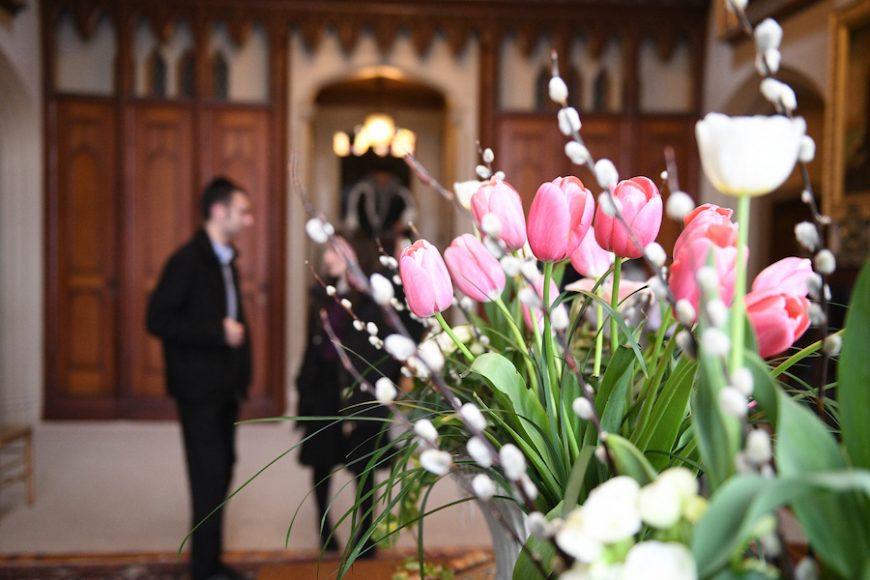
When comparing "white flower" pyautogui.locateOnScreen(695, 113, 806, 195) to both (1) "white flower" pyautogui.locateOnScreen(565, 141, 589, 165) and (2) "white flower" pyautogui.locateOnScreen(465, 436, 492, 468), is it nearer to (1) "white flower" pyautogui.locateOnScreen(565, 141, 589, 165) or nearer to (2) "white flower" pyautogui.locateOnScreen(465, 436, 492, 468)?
(1) "white flower" pyautogui.locateOnScreen(565, 141, 589, 165)

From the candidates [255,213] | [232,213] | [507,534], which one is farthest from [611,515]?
[255,213]

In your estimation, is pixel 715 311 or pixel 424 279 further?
pixel 424 279

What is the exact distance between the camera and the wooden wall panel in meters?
6.58

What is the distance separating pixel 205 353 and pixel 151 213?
3.90 meters

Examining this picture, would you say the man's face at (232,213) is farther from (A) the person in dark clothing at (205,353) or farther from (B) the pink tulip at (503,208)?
(B) the pink tulip at (503,208)

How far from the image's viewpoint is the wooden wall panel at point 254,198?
6578 mm

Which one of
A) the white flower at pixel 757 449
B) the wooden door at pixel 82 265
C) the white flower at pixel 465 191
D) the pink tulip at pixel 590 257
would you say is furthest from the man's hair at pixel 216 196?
the wooden door at pixel 82 265

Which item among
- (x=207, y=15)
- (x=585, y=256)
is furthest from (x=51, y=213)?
(x=585, y=256)

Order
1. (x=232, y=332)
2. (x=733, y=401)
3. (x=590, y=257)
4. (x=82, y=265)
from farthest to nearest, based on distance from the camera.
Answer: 1. (x=82, y=265)
2. (x=232, y=332)
3. (x=590, y=257)
4. (x=733, y=401)

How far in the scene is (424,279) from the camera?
0.70 metres

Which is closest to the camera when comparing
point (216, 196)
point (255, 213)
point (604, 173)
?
point (604, 173)

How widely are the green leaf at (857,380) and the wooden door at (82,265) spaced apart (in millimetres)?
6693

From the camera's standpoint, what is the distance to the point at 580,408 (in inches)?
19.6

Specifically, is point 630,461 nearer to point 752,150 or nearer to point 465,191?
point 752,150
